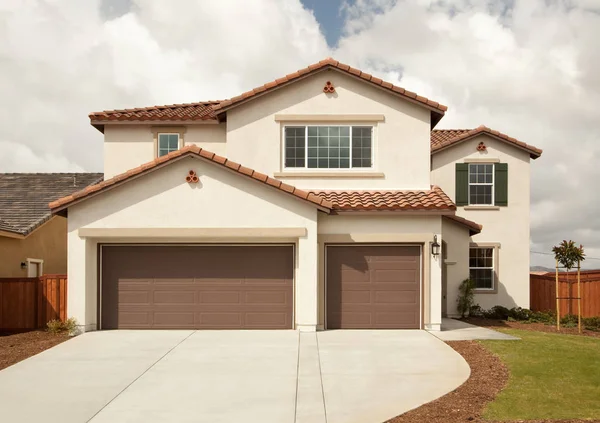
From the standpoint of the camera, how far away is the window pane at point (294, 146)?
1852cm

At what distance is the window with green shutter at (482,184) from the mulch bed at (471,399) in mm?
10749

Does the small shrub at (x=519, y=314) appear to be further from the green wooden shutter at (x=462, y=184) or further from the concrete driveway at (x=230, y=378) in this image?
the concrete driveway at (x=230, y=378)

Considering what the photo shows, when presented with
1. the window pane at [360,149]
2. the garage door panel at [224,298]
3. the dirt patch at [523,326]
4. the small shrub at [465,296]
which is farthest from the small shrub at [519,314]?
the garage door panel at [224,298]

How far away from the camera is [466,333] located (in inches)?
640

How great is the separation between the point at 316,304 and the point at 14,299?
28.5 ft

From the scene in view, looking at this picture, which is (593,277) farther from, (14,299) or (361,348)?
(14,299)

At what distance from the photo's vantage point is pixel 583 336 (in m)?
17.9

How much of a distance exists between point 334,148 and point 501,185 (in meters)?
7.69

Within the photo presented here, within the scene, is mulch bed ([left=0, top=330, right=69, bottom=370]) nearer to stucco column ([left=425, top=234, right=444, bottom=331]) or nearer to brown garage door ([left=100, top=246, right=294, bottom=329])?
brown garage door ([left=100, top=246, right=294, bottom=329])

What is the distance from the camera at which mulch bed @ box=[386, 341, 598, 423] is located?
8.34m

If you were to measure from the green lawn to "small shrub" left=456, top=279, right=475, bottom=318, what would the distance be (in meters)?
4.93

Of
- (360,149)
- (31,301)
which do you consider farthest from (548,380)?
(31,301)

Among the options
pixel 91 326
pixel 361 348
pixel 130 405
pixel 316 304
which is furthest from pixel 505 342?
pixel 91 326

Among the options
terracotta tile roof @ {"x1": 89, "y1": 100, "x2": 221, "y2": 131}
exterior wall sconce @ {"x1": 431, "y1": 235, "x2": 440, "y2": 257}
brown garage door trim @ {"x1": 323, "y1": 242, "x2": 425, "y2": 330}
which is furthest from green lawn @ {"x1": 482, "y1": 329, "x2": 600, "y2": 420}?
terracotta tile roof @ {"x1": 89, "y1": 100, "x2": 221, "y2": 131}
